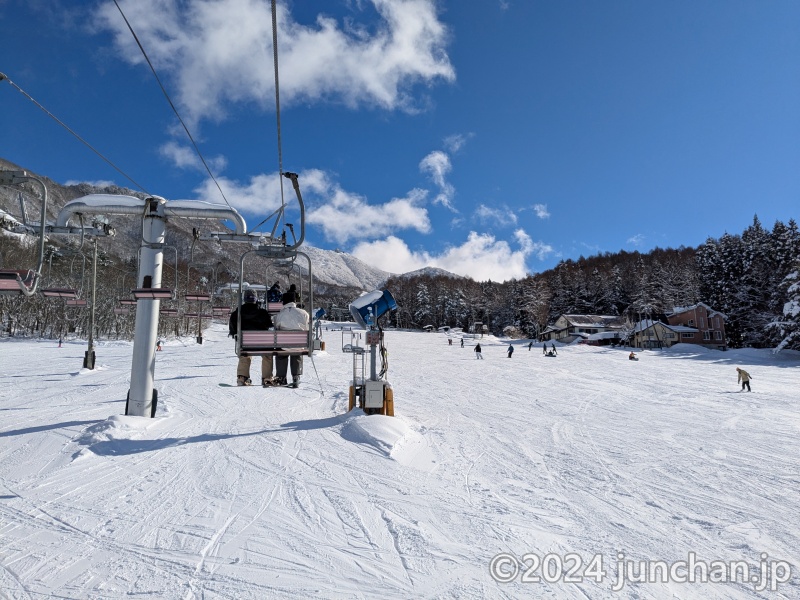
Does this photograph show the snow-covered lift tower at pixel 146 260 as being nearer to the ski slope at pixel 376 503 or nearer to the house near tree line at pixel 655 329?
the ski slope at pixel 376 503

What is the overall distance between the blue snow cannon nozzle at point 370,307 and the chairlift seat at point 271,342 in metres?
2.24

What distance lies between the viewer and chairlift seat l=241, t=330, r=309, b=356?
702 centimetres

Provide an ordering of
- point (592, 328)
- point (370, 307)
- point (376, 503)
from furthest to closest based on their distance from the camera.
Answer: point (592, 328)
point (370, 307)
point (376, 503)

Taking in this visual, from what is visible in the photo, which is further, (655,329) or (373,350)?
(655,329)

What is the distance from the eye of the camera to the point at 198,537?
4.00 meters

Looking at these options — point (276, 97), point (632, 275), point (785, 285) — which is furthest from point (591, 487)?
point (632, 275)

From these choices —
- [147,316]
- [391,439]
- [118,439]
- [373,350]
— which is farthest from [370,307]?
[118,439]

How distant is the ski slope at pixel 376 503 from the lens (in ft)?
11.5

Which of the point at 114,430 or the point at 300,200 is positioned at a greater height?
the point at 300,200

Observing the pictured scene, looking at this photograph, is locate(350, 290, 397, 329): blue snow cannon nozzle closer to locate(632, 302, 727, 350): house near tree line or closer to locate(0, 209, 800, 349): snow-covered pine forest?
locate(0, 209, 800, 349): snow-covered pine forest

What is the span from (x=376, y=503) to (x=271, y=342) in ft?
10.9

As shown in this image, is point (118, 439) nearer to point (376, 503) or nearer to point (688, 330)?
point (376, 503)

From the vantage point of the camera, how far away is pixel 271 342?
707 centimetres

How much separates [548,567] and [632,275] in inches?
3713
